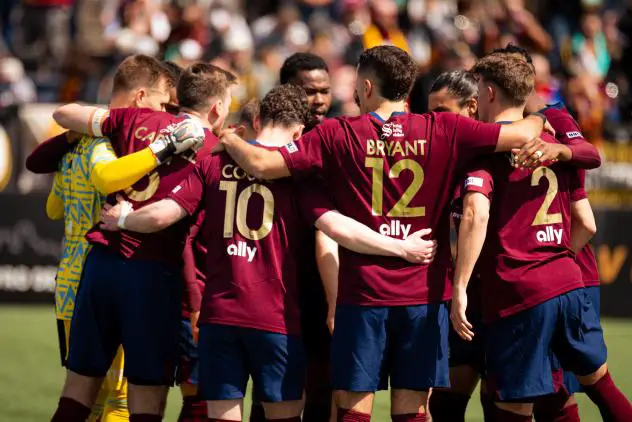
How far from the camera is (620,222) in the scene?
13742mm

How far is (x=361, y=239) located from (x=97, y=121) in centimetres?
179

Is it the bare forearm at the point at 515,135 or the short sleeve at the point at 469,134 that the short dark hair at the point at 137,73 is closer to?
the short sleeve at the point at 469,134

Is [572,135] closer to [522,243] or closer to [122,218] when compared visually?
[522,243]

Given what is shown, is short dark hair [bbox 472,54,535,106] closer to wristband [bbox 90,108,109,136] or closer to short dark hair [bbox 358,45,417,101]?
short dark hair [bbox 358,45,417,101]

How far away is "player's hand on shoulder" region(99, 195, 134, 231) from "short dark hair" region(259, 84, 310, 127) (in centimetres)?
93

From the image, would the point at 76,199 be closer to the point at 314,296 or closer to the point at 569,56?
the point at 314,296

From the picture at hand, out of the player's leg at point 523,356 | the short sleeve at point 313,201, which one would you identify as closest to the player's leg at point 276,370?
the short sleeve at point 313,201

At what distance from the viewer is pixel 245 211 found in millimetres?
6199

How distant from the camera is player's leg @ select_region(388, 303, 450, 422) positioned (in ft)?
20.0

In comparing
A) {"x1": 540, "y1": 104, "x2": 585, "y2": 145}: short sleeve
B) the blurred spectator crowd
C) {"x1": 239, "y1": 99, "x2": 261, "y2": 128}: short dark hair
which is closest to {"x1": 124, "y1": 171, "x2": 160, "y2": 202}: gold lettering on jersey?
{"x1": 239, "y1": 99, "x2": 261, "y2": 128}: short dark hair

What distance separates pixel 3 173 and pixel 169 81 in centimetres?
756

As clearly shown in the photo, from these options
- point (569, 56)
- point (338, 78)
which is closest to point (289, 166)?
point (338, 78)


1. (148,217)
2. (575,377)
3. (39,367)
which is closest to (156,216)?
(148,217)

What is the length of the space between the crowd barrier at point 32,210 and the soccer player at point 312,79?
6.67m
